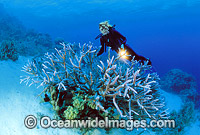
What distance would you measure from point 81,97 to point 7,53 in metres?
4.73

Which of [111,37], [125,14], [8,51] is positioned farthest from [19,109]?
[125,14]

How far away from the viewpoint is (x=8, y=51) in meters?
5.73

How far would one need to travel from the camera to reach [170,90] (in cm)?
1125

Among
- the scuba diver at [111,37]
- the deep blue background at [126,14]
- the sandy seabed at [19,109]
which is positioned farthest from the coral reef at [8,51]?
the deep blue background at [126,14]

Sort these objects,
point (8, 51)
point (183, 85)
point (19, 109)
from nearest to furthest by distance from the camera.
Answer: point (19, 109)
point (8, 51)
point (183, 85)

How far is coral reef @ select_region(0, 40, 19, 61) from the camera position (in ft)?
17.9

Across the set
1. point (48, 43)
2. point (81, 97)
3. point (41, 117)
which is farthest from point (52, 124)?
point (48, 43)

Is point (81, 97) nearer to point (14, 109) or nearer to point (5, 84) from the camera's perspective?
point (14, 109)

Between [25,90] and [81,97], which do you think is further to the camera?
[25,90]

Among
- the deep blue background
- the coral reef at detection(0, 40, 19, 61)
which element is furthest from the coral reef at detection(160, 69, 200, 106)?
the coral reef at detection(0, 40, 19, 61)

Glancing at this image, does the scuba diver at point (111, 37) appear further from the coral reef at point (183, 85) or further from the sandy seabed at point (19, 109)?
the coral reef at point (183, 85)

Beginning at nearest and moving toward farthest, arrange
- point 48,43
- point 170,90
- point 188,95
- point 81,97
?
1. point 81,97
2. point 188,95
3. point 170,90
4. point 48,43

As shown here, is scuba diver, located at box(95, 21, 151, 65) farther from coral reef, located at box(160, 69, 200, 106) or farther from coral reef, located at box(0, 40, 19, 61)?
coral reef, located at box(160, 69, 200, 106)

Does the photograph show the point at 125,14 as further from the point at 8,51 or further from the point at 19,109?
the point at 19,109
